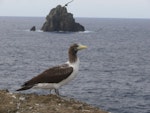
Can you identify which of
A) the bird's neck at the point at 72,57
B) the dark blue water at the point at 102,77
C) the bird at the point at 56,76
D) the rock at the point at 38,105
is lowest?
the dark blue water at the point at 102,77

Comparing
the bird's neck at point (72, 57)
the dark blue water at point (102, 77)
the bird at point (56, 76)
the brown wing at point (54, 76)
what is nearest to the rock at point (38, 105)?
the bird at point (56, 76)

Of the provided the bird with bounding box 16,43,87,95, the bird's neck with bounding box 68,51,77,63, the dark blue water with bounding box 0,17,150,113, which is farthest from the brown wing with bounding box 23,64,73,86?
the dark blue water with bounding box 0,17,150,113

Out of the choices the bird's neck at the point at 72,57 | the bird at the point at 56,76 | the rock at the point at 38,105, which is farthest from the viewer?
the bird's neck at the point at 72,57

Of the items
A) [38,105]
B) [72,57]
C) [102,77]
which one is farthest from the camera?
[102,77]

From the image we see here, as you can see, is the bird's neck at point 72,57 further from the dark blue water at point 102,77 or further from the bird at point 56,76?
the dark blue water at point 102,77

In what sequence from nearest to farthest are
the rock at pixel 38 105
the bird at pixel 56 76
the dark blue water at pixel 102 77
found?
1. the rock at pixel 38 105
2. the bird at pixel 56 76
3. the dark blue water at pixel 102 77

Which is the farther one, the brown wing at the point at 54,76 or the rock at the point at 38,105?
the brown wing at the point at 54,76

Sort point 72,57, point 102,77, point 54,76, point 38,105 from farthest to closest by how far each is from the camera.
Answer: point 102,77 → point 72,57 → point 54,76 → point 38,105

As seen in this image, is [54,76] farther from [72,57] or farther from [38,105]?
[38,105]

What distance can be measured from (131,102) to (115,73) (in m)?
29.9

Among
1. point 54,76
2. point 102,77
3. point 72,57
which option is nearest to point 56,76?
point 54,76

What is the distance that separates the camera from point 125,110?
2072 inches

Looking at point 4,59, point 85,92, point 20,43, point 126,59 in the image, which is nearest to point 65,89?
point 85,92

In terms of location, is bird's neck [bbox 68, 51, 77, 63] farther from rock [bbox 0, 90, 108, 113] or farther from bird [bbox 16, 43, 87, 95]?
rock [bbox 0, 90, 108, 113]
